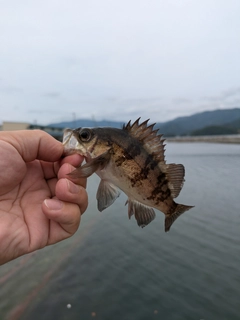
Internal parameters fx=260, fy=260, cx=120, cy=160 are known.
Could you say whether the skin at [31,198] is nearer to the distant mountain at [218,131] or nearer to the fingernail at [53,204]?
the fingernail at [53,204]

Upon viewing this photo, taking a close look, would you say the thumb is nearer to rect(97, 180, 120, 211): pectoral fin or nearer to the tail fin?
rect(97, 180, 120, 211): pectoral fin

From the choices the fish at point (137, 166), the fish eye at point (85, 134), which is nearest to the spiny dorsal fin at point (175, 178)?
the fish at point (137, 166)

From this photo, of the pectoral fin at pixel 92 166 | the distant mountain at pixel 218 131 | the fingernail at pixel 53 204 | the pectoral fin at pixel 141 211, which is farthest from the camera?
the distant mountain at pixel 218 131

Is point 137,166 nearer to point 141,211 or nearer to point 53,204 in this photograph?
point 141,211

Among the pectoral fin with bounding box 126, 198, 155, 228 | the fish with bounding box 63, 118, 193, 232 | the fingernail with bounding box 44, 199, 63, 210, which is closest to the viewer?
the fish with bounding box 63, 118, 193, 232

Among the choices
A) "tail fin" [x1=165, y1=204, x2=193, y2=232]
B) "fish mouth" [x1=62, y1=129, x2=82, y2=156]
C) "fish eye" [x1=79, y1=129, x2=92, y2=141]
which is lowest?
"tail fin" [x1=165, y1=204, x2=193, y2=232]

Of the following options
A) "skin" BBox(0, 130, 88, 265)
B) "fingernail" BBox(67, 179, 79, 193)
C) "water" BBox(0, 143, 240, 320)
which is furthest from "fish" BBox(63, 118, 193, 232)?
"water" BBox(0, 143, 240, 320)
